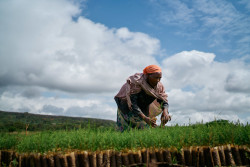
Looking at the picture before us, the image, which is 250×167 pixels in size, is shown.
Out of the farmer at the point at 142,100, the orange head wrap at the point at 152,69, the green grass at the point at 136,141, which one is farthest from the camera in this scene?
the farmer at the point at 142,100

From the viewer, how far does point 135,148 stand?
4066mm

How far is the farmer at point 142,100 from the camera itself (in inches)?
261

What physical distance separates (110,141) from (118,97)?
2.97m

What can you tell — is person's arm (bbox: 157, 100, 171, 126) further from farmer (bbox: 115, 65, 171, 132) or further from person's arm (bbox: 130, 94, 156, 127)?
person's arm (bbox: 130, 94, 156, 127)

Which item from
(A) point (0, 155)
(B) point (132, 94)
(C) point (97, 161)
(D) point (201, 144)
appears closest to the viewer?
(C) point (97, 161)

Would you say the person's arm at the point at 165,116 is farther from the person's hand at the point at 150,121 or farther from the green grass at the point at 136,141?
the green grass at the point at 136,141

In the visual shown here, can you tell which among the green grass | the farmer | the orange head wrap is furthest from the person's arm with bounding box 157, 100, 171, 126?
the green grass

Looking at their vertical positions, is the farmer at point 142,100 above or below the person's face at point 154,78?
below

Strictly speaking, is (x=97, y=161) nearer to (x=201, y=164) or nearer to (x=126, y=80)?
(x=201, y=164)

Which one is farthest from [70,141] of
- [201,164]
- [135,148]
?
[201,164]

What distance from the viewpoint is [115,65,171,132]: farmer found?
6.64 metres

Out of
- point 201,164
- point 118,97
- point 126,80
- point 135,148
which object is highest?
point 126,80

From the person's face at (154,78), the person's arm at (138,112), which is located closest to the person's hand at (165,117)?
the person's arm at (138,112)

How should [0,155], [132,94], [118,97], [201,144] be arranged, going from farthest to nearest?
[118,97] < [132,94] < [0,155] < [201,144]
